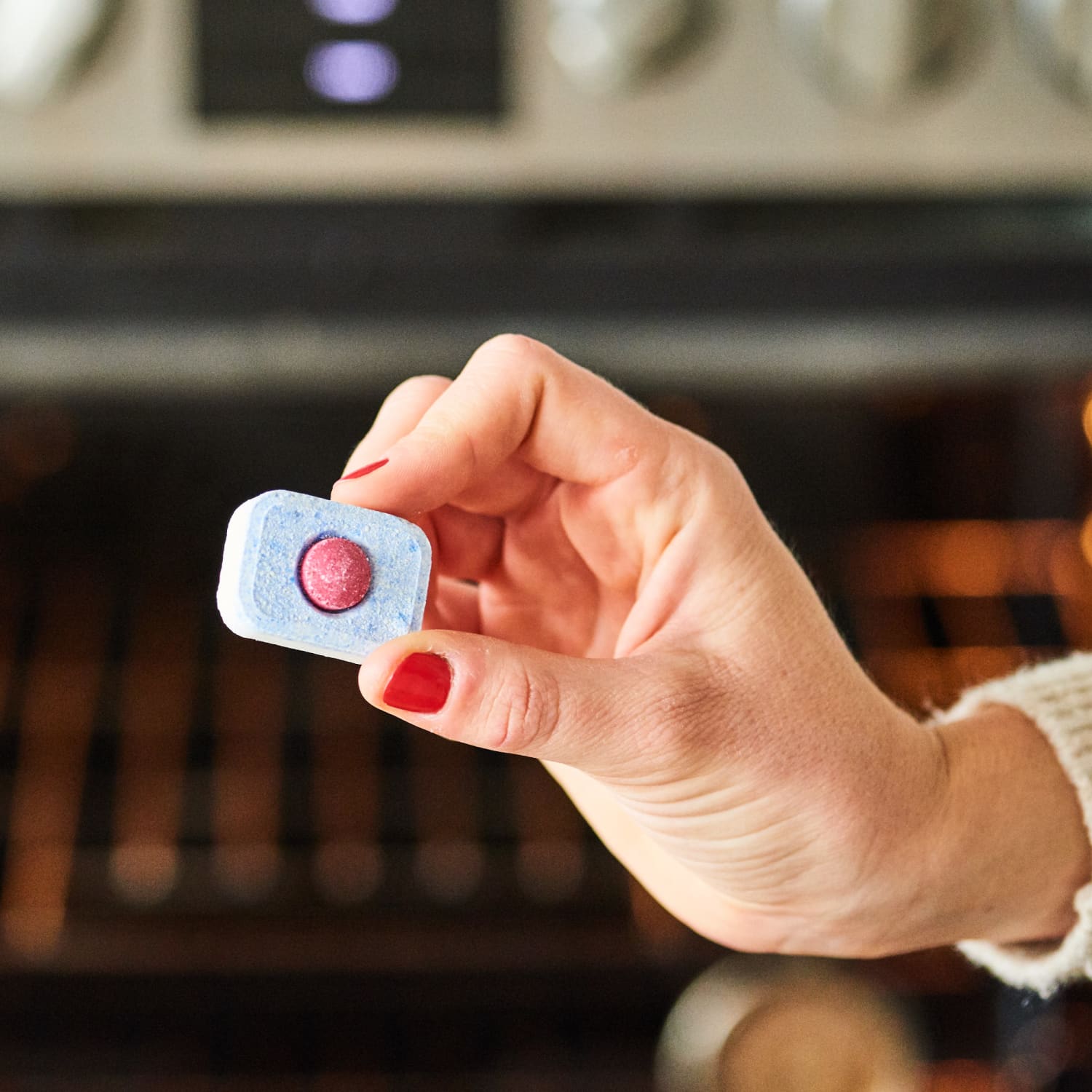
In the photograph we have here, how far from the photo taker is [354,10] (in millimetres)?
892

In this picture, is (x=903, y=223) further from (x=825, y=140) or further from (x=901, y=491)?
(x=901, y=491)

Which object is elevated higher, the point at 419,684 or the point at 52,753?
the point at 419,684

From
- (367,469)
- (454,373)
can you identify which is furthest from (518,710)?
(454,373)

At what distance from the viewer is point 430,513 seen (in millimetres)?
639

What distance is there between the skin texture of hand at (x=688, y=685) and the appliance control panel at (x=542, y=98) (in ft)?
1.21

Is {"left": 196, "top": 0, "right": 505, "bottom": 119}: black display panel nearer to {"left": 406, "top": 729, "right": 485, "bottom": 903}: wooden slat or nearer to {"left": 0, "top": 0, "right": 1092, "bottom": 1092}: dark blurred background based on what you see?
{"left": 0, "top": 0, "right": 1092, "bottom": 1092}: dark blurred background

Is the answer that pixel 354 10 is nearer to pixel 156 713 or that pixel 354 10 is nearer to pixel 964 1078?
pixel 156 713

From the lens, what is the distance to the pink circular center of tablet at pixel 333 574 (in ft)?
1.56

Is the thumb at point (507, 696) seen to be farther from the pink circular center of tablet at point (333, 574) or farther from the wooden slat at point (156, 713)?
the wooden slat at point (156, 713)

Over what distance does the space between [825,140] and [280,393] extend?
0.47 m

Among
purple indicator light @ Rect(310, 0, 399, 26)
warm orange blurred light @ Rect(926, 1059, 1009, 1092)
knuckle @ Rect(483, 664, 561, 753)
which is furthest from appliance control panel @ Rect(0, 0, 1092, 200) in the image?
warm orange blurred light @ Rect(926, 1059, 1009, 1092)

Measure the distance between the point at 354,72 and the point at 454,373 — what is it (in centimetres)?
24

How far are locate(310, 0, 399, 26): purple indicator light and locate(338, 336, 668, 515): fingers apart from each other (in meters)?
0.44

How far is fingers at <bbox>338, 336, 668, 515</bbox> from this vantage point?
0.53 meters
